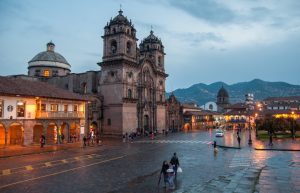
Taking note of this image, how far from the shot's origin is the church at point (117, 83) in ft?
199

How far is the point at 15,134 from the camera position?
3959cm

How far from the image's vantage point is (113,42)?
64188mm

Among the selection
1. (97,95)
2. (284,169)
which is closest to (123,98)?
(97,95)

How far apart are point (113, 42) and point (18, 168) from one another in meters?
45.8

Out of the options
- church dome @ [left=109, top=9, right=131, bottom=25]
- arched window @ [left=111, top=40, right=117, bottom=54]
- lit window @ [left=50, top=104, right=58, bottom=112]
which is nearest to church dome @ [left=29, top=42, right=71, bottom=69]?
arched window @ [left=111, top=40, right=117, bottom=54]

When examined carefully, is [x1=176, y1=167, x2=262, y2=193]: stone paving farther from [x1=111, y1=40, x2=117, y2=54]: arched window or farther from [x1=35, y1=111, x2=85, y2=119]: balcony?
[x1=111, y1=40, x2=117, y2=54]: arched window

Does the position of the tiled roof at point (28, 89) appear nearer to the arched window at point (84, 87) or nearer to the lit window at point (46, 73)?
the arched window at point (84, 87)

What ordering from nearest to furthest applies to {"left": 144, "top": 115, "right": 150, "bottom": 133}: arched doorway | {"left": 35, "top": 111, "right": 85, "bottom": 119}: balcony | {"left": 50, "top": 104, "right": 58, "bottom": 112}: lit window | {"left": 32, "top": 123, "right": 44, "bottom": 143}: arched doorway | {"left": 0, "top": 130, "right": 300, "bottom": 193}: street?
{"left": 0, "top": 130, "right": 300, "bottom": 193}: street < {"left": 35, "top": 111, "right": 85, "bottom": 119}: balcony < {"left": 50, "top": 104, "right": 58, "bottom": 112}: lit window < {"left": 32, "top": 123, "right": 44, "bottom": 143}: arched doorway < {"left": 144, "top": 115, "right": 150, "bottom": 133}: arched doorway

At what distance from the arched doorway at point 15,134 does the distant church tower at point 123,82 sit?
925 inches

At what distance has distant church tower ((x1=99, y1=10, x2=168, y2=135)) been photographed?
6072 centimetres

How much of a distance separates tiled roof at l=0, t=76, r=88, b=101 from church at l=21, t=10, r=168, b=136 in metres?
11.2

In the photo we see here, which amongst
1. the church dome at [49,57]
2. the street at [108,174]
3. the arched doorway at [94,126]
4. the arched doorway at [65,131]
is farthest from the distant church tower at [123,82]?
the street at [108,174]

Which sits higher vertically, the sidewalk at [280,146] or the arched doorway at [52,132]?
the arched doorway at [52,132]

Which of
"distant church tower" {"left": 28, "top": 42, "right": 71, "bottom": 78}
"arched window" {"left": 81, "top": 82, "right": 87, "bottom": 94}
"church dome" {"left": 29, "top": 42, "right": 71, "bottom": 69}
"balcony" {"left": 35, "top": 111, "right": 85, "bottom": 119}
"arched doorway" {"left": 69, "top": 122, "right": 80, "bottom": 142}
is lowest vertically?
"arched doorway" {"left": 69, "top": 122, "right": 80, "bottom": 142}
